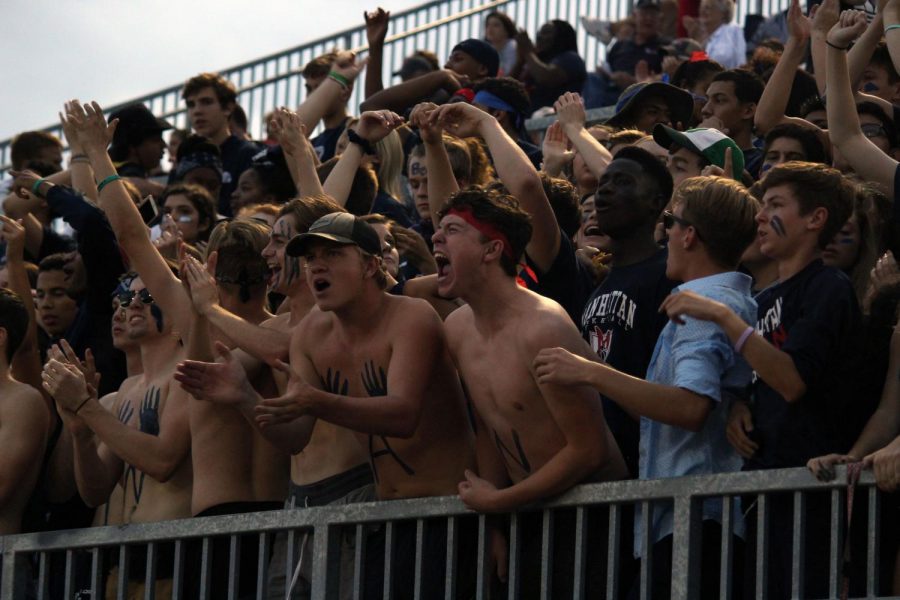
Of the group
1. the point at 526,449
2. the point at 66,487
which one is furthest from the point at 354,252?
the point at 66,487

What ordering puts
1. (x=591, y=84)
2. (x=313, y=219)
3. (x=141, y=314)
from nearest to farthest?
(x=313, y=219) < (x=141, y=314) < (x=591, y=84)

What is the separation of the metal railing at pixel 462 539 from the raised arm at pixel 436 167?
180 cm

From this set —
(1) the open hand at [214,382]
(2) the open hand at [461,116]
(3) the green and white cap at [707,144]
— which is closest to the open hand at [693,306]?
(1) the open hand at [214,382]

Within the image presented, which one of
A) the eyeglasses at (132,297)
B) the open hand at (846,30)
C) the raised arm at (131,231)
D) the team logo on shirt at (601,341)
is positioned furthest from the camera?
the eyeglasses at (132,297)

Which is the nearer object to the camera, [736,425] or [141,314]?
[736,425]

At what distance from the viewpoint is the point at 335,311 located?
7738 mm

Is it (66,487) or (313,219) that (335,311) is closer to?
(313,219)

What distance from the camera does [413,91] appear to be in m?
12.6

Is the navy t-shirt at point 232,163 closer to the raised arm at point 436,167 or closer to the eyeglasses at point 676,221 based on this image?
the raised arm at point 436,167

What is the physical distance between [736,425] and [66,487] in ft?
13.7

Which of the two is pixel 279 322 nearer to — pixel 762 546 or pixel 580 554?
pixel 580 554

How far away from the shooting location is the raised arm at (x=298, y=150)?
381 inches

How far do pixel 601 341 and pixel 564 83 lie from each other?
30.8ft

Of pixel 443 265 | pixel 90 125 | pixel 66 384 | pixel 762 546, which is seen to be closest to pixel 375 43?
pixel 90 125
